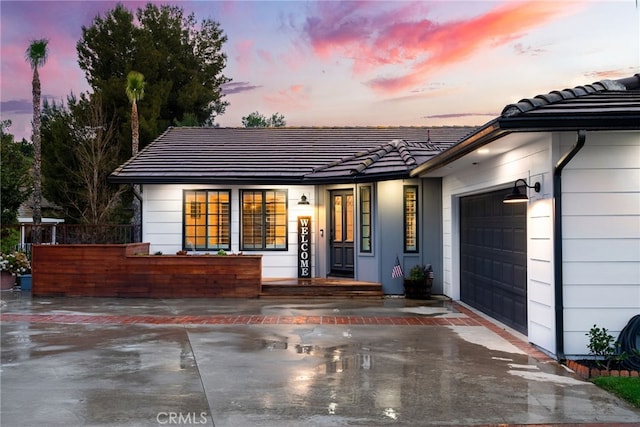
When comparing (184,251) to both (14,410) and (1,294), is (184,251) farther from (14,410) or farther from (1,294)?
(14,410)

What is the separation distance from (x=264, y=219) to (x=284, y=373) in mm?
9324

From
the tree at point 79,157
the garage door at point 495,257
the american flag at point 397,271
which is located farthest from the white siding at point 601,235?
the tree at point 79,157

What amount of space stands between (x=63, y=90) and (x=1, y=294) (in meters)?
19.6

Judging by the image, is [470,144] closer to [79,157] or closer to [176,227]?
[176,227]

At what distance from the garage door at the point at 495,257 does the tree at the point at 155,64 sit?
66.2 ft

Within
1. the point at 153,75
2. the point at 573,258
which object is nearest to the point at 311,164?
the point at 573,258

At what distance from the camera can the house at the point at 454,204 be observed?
24.1 ft

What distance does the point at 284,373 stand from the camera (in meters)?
6.64

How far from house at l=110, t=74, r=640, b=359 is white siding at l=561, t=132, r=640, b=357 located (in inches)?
0.5

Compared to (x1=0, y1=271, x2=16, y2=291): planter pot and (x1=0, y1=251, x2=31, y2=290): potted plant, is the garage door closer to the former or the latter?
(x1=0, y1=251, x2=31, y2=290): potted plant

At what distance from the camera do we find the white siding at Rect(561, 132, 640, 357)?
7336 millimetres

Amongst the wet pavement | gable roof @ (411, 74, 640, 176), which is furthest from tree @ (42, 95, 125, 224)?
gable roof @ (411, 74, 640, 176)

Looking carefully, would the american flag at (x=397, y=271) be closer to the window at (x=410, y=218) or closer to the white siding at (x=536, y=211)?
the window at (x=410, y=218)

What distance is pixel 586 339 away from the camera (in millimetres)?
7316
